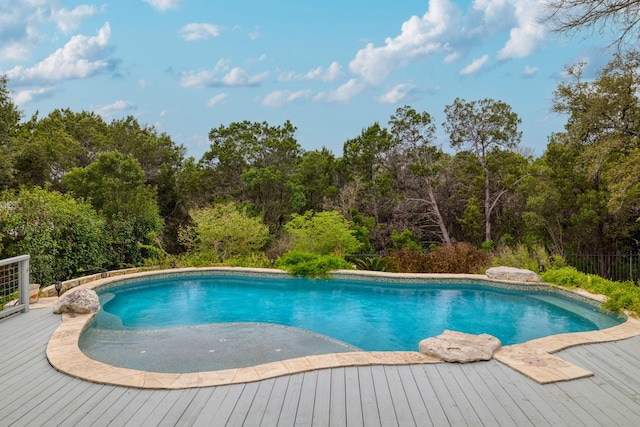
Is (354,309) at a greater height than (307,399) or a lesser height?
lesser

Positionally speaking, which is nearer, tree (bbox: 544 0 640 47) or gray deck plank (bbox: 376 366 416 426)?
gray deck plank (bbox: 376 366 416 426)

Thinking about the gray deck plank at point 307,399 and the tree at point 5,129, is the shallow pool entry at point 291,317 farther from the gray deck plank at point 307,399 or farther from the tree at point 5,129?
the tree at point 5,129

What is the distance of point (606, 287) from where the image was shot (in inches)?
325

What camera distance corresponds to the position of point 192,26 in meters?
14.0

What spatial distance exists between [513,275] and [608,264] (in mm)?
5290

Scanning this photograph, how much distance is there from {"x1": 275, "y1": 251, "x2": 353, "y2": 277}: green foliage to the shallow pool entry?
0.76 feet

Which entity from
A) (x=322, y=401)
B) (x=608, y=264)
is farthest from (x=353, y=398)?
(x=608, y=264)

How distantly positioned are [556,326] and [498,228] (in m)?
10.3

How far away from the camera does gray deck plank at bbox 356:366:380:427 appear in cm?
312

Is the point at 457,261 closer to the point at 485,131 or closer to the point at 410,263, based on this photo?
the point at 410,263

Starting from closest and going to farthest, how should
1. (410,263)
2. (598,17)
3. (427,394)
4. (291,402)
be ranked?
(291,402) < (427,394) < (598,17) < (410,263)

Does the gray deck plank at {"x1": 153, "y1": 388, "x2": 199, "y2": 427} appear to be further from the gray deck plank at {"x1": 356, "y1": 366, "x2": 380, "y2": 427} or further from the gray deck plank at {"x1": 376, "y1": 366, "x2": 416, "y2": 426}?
the gray deck plank at {"x1": 376, "y1": 366, "x2": 416, "y2": 426}

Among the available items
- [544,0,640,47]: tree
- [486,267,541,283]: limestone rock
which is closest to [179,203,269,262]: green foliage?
[486,267,541,283]: limestone rock

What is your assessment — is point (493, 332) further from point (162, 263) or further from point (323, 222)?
point (162, 263)
